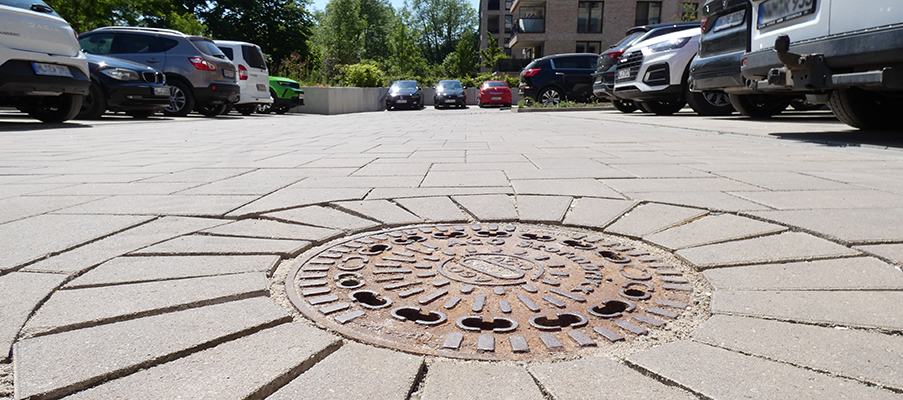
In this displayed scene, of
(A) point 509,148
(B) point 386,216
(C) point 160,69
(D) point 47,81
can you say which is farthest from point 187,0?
(B) point 386,216

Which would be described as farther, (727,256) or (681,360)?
(727,256)

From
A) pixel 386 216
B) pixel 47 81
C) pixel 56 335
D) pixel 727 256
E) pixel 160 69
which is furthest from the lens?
pixel 160 69

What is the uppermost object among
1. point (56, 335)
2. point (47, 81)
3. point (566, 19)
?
point (566, 19)

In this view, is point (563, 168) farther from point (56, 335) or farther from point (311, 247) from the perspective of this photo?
point (56, 335)

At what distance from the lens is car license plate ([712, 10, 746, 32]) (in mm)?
6134

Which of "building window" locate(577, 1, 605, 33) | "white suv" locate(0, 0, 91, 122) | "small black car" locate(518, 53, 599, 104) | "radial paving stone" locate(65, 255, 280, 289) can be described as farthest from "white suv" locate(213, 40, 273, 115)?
"building window" locate(577, 1, 605, 33)

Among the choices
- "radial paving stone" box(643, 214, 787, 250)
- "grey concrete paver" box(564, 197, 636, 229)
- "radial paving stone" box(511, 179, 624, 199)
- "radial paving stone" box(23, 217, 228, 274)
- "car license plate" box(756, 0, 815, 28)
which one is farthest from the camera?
"car license plate" box(756, 0, 815, 28)

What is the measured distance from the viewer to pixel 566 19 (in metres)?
41.0

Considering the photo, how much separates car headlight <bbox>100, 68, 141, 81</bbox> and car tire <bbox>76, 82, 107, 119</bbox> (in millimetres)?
350

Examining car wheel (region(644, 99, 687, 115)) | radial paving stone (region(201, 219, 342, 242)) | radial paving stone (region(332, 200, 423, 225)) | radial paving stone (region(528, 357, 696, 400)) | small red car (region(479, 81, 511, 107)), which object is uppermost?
small red car (region(479, 81, 511, 107))

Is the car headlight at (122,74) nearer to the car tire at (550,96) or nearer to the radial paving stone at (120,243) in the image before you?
the radial paving stone at (120,243)

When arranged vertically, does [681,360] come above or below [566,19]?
below

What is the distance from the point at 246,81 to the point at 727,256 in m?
15.0

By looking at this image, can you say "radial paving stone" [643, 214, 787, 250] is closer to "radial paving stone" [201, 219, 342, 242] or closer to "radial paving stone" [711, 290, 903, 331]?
"radial paving stone" [711, 290, 903, 331]
